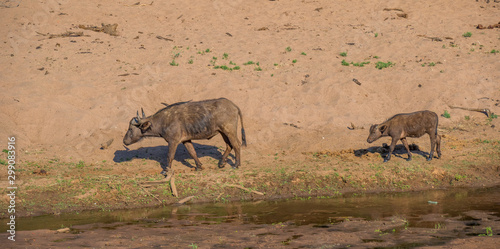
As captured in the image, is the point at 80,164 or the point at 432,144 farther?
the point at 432,144

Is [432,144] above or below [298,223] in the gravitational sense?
above

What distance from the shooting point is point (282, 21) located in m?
28.0

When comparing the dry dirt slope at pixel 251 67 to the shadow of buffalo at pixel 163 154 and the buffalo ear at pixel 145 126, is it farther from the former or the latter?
the buffalo ear at pixel 145 126

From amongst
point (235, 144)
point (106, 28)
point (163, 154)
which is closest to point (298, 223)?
point (235, 144)

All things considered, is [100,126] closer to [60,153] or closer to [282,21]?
[60,153]

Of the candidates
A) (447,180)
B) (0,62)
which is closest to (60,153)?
(0,62)

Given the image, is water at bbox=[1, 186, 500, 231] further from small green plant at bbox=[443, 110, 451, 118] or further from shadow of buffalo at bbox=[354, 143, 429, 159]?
small green plant at bbox=[443, 110, 451, 118]

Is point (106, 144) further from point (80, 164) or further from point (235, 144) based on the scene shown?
point (235, 144)

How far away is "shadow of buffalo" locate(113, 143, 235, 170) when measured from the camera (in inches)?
635

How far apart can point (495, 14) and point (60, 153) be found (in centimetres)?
2303

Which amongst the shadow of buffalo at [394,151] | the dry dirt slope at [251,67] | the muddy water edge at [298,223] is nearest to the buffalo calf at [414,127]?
the shadow of buffalo at [394,151]

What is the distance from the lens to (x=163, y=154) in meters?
16.6

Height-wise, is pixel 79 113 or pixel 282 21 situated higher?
pixel 282 21

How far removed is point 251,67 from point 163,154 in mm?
7491
